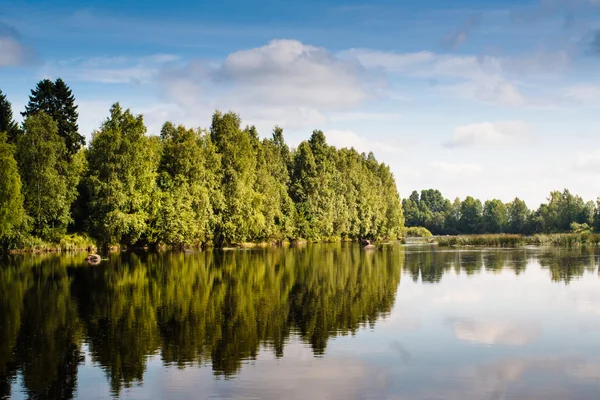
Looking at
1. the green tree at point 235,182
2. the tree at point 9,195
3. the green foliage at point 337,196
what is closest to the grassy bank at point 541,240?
the green foliage at point 337,196

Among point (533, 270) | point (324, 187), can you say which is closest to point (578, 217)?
point (324, 187)

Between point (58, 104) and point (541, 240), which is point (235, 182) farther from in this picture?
point (541, 240)

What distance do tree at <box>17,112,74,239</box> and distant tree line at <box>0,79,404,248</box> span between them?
106 mm

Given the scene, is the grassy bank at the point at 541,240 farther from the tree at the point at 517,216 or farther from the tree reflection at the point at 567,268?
the tree at the point at 517,216

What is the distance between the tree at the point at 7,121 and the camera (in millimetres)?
76425

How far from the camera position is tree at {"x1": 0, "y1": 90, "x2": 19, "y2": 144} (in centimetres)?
7643

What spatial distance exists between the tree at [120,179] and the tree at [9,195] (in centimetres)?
852

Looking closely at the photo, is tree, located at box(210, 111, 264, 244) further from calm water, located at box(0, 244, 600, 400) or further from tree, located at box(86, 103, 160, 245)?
calm water, located at box(0, 244, 600, 400)

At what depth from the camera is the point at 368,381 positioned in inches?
601

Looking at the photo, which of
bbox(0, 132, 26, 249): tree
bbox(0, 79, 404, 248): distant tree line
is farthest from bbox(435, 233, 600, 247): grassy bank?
bbox(0, 132, 26, 249): tree

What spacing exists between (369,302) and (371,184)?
371 feet

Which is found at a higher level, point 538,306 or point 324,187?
point 324,187

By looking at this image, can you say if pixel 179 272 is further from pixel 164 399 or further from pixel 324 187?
pixel 324 187

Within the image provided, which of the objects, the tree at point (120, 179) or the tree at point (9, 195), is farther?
the tree at point (120, 179)
